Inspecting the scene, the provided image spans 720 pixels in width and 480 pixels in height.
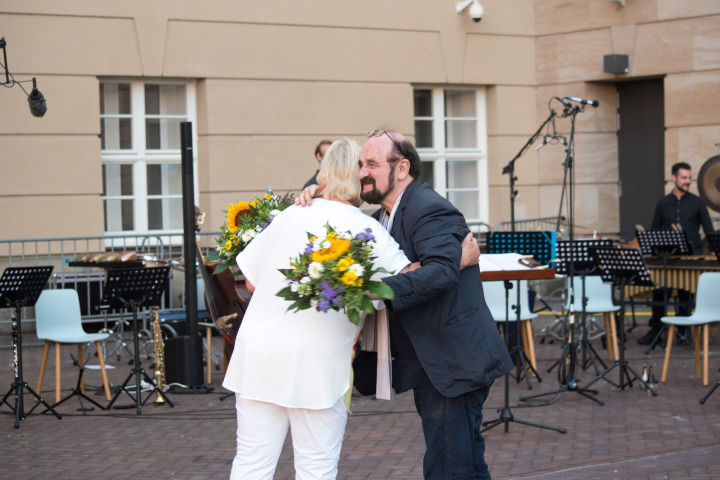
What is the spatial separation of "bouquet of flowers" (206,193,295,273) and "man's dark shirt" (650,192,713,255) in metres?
7.04

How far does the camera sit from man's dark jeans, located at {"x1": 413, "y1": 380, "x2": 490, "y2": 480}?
3.96 meters

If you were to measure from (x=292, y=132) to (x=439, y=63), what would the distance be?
2604 mm

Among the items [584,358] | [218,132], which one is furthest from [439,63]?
[584,358]

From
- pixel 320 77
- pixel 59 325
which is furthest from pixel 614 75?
pixel 59 325

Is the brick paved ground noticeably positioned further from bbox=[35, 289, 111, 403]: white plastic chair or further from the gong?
the gong

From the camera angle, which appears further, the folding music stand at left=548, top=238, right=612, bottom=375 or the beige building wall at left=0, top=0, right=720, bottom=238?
the beige building wall at left=0, top=0, right=720, bottom=238

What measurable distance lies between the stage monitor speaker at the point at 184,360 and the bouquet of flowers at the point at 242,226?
3548mm

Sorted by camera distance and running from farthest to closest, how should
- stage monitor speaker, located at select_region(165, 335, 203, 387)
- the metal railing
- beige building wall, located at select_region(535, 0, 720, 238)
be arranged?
beige building wall, located at select_region(535, 0, 720, 238) → the metal railing → stage monitor speaker, located at select_region(165, 335, 203, 387)

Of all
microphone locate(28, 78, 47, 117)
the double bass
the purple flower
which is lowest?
the double bass

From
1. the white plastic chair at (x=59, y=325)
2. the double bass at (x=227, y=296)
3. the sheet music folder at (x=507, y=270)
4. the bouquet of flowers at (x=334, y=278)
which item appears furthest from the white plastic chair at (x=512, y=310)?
the bouquet of flowers at (x=334, y=278)

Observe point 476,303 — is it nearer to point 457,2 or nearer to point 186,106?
point 186,106

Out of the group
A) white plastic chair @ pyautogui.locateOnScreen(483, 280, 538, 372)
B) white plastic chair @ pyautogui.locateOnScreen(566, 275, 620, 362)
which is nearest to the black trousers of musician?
white plastic chair @ pyautogui.locateOnScreen(566, 275, 620, 362)

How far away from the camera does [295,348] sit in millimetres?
3672

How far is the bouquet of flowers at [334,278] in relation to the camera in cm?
347
